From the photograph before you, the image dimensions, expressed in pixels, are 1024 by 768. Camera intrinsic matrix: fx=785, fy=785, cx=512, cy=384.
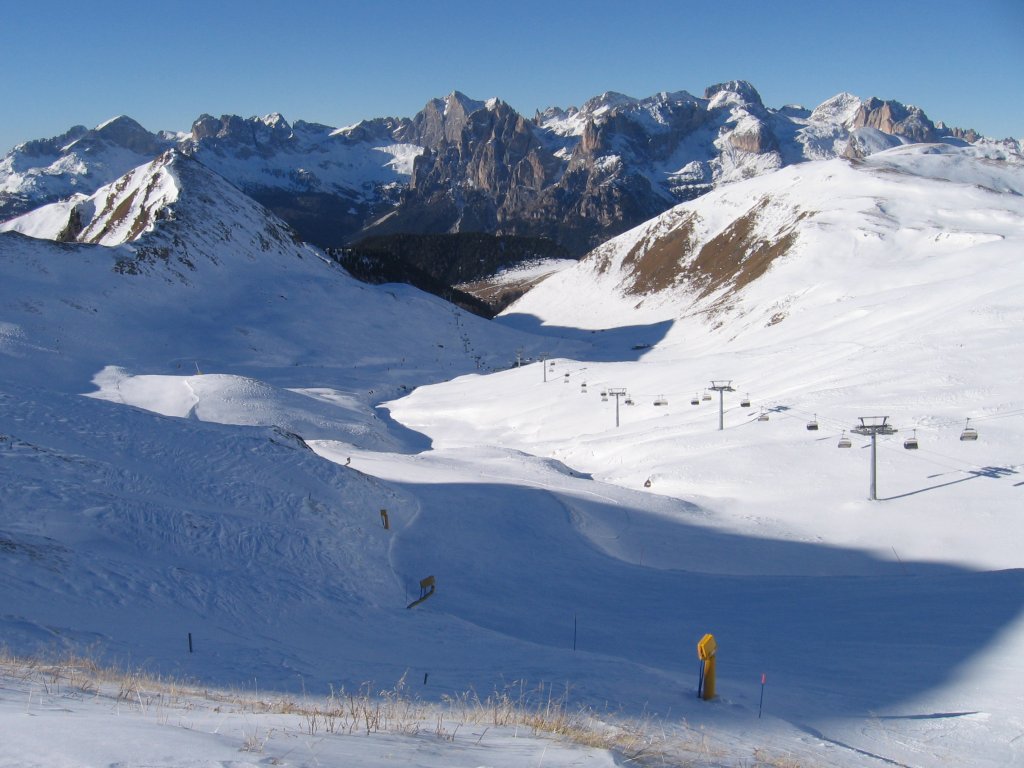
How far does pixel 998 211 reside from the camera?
110 metres

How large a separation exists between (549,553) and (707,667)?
14.4 metres

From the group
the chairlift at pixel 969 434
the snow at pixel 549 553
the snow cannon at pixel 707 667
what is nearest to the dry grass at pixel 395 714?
the snow at pixel 549 553

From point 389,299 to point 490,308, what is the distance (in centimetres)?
7403

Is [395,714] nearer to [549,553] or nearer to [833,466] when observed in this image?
[549,553]

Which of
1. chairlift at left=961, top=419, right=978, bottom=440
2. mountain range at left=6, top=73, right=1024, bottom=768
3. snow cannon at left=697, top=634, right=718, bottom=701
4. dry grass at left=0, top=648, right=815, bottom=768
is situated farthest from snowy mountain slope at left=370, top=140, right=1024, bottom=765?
dry grass at left=0, top=648, right=815, bottom=768

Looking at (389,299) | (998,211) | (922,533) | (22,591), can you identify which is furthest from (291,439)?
(998,211)

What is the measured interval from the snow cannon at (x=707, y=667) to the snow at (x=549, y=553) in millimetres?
208

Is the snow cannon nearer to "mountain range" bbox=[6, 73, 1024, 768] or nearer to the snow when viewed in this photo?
the snow

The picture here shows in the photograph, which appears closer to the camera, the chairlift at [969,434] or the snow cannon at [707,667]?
the snow cannon at [707,667]

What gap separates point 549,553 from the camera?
2652 centimetres

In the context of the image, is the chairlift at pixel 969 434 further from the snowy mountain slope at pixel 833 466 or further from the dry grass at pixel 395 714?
the dry grass at pixel 395 714

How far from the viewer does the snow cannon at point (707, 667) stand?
12.1 metres

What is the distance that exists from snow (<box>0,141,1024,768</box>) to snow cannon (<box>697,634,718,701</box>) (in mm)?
208

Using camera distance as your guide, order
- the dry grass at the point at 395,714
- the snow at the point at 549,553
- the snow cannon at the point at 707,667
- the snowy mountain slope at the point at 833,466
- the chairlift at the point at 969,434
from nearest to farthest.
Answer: the dry grass at the point at 395,714 → the snow at the point at 549,553 → the snow cannon at the point at 707,667 → the snowy mountain slope at the point at 833,466 → the chairlift at the point at 969,434
